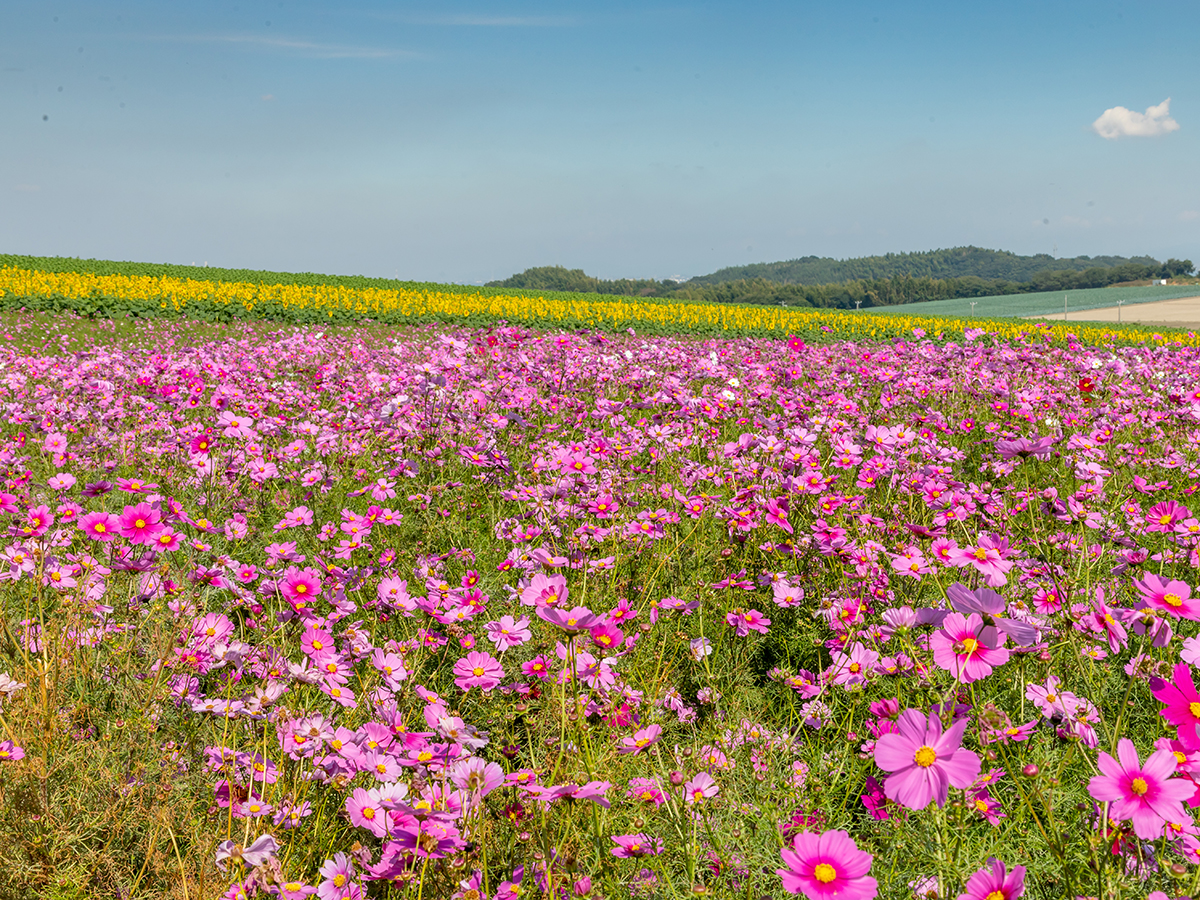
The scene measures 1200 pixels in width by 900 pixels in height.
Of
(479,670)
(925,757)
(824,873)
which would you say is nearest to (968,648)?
(925,757)

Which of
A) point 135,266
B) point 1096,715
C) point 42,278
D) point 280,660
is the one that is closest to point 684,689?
point 1096,715

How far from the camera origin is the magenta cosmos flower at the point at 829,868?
0.97 metres

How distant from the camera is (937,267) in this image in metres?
127

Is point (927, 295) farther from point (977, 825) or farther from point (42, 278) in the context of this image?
point (977, 825)

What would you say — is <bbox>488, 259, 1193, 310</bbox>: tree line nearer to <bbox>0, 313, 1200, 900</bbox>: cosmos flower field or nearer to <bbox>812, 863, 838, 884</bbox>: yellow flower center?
<bbox>0, 313, 1200, 900</bbox>: cosmos flower field

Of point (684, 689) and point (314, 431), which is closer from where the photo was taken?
point (684, 689)

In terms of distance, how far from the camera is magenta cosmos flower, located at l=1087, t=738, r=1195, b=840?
99 centimetres

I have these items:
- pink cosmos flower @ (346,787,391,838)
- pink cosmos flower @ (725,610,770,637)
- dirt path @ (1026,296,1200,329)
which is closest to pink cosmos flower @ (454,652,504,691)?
pink cosmos flower @ (346,787,391,838)

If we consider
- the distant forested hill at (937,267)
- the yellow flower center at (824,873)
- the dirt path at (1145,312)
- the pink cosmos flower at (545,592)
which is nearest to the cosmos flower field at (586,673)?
the yellow flower center at (824,873)

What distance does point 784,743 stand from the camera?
73.7 inches

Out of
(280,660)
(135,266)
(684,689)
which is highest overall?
(135,266)

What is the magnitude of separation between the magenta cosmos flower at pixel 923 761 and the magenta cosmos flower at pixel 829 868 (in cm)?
10

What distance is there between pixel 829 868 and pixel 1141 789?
48cm

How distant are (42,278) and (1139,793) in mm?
26417
